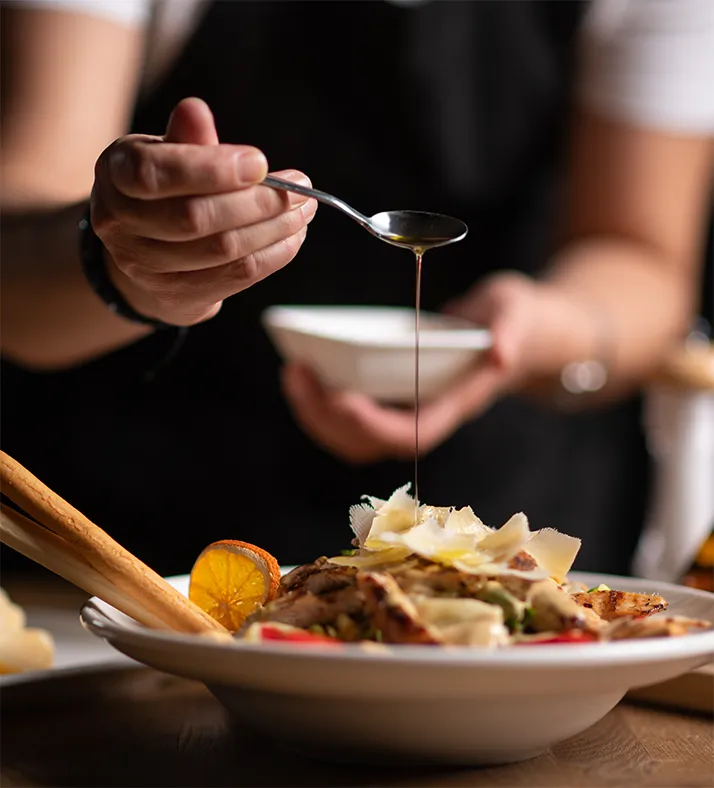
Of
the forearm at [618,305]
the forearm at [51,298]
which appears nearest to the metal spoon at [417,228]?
the forearm at [51,298]

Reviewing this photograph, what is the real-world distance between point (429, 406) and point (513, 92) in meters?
0.62

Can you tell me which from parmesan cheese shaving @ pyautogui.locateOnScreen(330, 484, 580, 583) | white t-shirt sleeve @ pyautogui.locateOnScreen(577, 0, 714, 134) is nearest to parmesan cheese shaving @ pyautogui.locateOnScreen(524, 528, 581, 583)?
parmesan cheese shaving @ pyautogui.locateOnScreen(330, 484, 580, 583)

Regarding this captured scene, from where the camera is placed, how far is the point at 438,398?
1370 millimetres

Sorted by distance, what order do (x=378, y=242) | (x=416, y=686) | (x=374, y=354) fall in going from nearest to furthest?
(x=416, y=686) → (x=374, y=354) → (x=378, y=242)

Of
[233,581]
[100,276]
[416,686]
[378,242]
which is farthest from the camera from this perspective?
[378,242]

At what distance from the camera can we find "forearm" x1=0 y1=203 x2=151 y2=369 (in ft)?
3.35

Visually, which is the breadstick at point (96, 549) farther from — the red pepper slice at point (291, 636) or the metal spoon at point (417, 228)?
the metal spoon at point (417, 228)

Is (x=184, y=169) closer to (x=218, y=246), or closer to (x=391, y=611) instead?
(x=218, y=246)

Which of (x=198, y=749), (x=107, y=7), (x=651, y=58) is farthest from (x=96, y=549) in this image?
(x=651, y=58)

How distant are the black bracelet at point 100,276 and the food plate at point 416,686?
298 mm

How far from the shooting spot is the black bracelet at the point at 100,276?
80 cm

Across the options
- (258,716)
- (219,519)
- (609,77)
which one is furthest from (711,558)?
(609,77)

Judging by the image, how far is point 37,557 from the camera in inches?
23.0

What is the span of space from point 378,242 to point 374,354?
56cm
